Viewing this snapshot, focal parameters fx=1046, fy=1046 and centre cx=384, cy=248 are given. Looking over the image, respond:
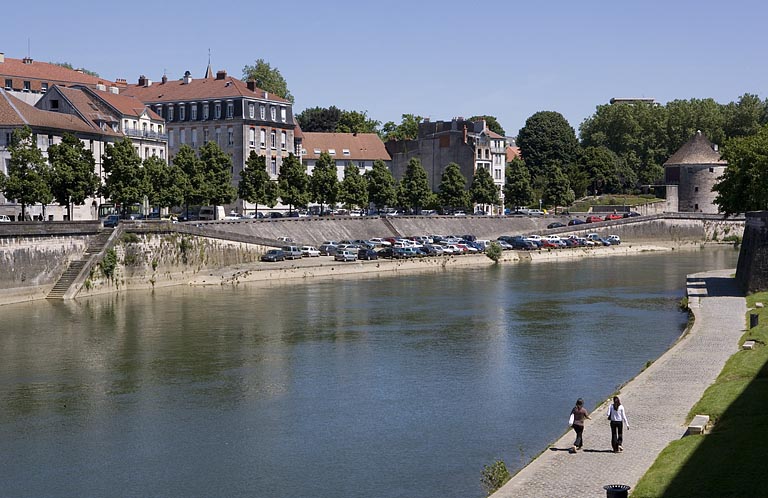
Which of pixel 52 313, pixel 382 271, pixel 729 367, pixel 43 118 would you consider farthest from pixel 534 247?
pixel 729 367

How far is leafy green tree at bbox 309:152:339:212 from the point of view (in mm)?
112000

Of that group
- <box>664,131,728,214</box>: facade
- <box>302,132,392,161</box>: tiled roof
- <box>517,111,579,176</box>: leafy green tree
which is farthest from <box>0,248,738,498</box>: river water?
<box>517,111,579,176</box>: leafy green tree

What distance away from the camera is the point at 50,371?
45.5 m

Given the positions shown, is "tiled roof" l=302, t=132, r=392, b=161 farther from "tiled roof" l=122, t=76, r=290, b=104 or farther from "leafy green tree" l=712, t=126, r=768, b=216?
"leafy green tree" l=712, t=126, r=768, b=216

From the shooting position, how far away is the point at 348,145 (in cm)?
14688

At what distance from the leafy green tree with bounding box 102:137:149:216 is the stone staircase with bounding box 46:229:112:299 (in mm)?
8847

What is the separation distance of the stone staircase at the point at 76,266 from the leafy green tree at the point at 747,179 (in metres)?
47.5

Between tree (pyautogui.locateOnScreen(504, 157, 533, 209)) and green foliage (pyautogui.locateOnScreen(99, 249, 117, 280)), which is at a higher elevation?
tree (pyautogui.locateOnScreen(504, 157, 533, 209))

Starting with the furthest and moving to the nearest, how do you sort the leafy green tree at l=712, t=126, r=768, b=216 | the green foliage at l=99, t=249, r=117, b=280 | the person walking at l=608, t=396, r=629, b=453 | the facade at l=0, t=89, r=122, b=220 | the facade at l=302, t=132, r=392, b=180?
the facade at l=302, t=132, r=392, b=180 < the facade at l=0, t=89, r=122, b=220 < the leafy green tree at l=712, t=126, r=768, b=216 < the green foliage at l=99, t=249, r=117, b=280 < the person walking at l=608, t=396, r=629, b=453

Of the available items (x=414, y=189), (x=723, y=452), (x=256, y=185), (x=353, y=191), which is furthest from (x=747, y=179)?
(x=723, y=452)

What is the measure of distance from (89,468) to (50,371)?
15368 mm

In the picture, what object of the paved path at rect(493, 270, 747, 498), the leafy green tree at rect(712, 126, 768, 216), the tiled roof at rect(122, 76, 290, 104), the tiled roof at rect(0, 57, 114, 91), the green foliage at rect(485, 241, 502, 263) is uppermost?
the tiled roof at rect(0, 57, 114, 91)

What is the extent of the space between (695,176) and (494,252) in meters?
55.9

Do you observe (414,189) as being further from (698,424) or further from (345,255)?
(698,424)
